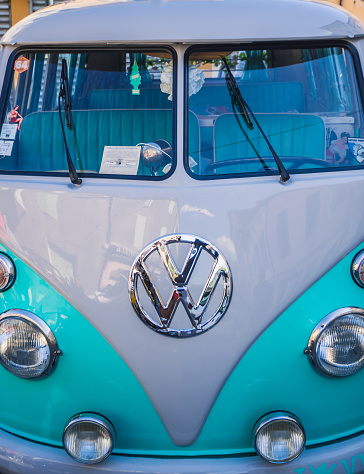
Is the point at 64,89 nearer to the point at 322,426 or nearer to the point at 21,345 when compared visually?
the point at 21,345

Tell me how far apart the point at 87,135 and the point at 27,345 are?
3.25 ft

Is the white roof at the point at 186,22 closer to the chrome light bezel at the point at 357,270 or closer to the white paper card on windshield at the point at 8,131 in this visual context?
the white paper card on windshield at the point at 8,131

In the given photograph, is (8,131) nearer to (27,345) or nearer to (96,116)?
(96,116)

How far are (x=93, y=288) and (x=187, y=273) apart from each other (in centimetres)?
38

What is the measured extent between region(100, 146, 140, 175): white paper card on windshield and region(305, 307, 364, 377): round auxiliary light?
103 cm

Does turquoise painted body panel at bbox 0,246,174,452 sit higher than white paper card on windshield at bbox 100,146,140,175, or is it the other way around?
white paper card on windshield at bbox 100,146,140,175

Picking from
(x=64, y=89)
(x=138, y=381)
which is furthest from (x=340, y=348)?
(x=64, y=89)

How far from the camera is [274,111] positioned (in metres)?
2.76

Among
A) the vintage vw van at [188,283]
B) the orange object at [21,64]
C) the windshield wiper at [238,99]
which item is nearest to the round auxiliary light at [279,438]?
the vintage vw van at [188,283]

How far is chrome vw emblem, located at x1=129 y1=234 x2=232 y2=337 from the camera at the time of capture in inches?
90.5

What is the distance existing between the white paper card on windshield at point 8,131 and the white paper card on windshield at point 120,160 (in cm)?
48

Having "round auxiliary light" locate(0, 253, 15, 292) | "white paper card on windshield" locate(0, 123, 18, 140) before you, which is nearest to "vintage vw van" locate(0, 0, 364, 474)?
"round auxiliary light" locate(0, 253, 15, 292)

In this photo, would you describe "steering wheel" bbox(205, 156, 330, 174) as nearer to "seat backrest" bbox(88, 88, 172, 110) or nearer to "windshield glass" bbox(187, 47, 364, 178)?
"windshield glass" bbox(187, 47, 364, 178)

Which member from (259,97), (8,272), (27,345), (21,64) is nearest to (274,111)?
(259,97)
